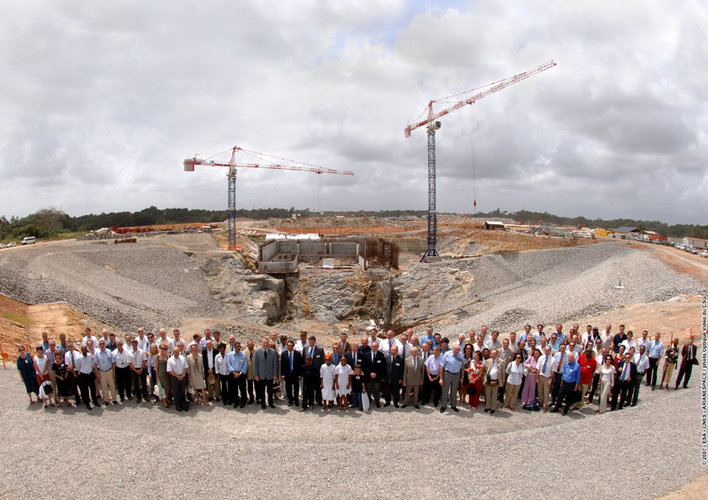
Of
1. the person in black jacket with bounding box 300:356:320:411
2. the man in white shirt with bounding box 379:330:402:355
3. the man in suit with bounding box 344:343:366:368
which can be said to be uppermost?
the man in white shirt with bounding box 379:330:402:355

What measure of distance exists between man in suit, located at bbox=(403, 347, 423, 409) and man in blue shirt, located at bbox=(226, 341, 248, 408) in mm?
3348

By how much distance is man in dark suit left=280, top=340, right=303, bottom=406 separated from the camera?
859 centimetres

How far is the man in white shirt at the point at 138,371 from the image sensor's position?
339 inches

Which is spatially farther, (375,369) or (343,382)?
(375,369)

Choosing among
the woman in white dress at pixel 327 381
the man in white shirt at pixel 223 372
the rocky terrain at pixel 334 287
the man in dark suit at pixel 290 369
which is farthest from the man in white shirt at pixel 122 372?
the rocky terrain at pixel 334 287

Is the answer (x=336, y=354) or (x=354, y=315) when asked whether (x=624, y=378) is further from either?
(x=354, y=315)

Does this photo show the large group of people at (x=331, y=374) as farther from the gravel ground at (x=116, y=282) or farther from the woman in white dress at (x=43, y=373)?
the gravel ground at (x=116, y=282)

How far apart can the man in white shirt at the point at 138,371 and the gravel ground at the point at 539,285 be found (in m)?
16.2

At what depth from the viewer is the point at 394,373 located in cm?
862

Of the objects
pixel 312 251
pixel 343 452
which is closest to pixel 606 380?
pixel 343 452

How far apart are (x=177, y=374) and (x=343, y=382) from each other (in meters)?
3.31

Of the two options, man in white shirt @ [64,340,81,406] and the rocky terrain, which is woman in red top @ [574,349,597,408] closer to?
man in white shirt @ [64,340,81,406]

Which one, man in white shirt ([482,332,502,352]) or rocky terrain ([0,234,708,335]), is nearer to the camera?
man in white shirt ([482,332,502,352])

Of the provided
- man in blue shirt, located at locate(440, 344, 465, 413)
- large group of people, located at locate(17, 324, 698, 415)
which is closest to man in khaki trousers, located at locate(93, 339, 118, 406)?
large group of people, located at locate(17, 324, 698, 415)
